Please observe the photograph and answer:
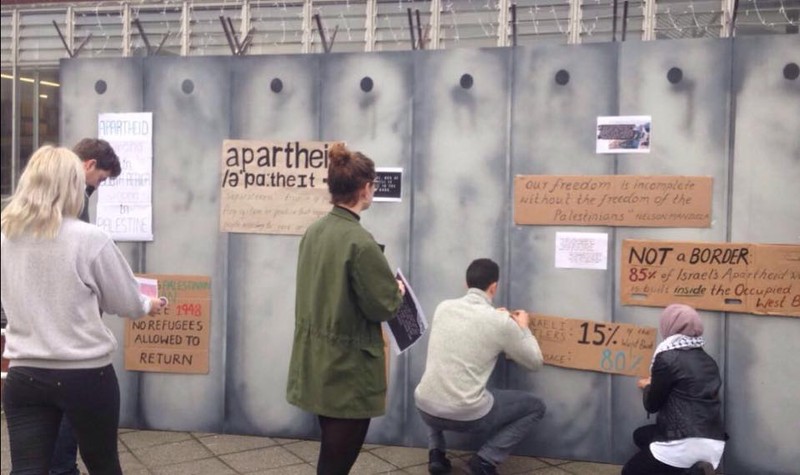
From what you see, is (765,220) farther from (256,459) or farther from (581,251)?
(256,459)

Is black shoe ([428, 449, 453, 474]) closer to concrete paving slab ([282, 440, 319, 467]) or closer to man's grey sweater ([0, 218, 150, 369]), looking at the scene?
concrete paving slab ([282, 440, 319, 467])

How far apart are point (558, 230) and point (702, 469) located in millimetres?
1506

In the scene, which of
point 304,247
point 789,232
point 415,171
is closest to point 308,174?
point 415,171

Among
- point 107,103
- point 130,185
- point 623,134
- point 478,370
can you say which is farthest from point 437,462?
point 107,103

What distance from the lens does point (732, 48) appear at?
192 inches

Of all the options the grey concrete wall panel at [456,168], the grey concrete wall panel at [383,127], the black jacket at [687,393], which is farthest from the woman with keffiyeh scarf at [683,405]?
the grey concrete wall panel at [383,127]

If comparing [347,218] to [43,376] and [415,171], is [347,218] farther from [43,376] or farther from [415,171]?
[415,171]

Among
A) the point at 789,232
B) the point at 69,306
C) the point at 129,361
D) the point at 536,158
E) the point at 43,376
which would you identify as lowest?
the point at 129,361

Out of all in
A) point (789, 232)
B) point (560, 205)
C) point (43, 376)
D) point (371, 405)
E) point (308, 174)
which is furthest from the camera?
point (308, 174)

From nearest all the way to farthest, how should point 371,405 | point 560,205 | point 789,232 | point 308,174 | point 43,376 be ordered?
point 43,376 → point 371,405 → point 789,232 → point 560,205 → point 308,174

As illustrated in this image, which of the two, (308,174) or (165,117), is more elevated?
(165,117)

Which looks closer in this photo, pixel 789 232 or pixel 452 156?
pixel 789 232

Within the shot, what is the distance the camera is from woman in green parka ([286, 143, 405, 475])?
3594 mm

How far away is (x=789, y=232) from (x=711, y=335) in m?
0.68
